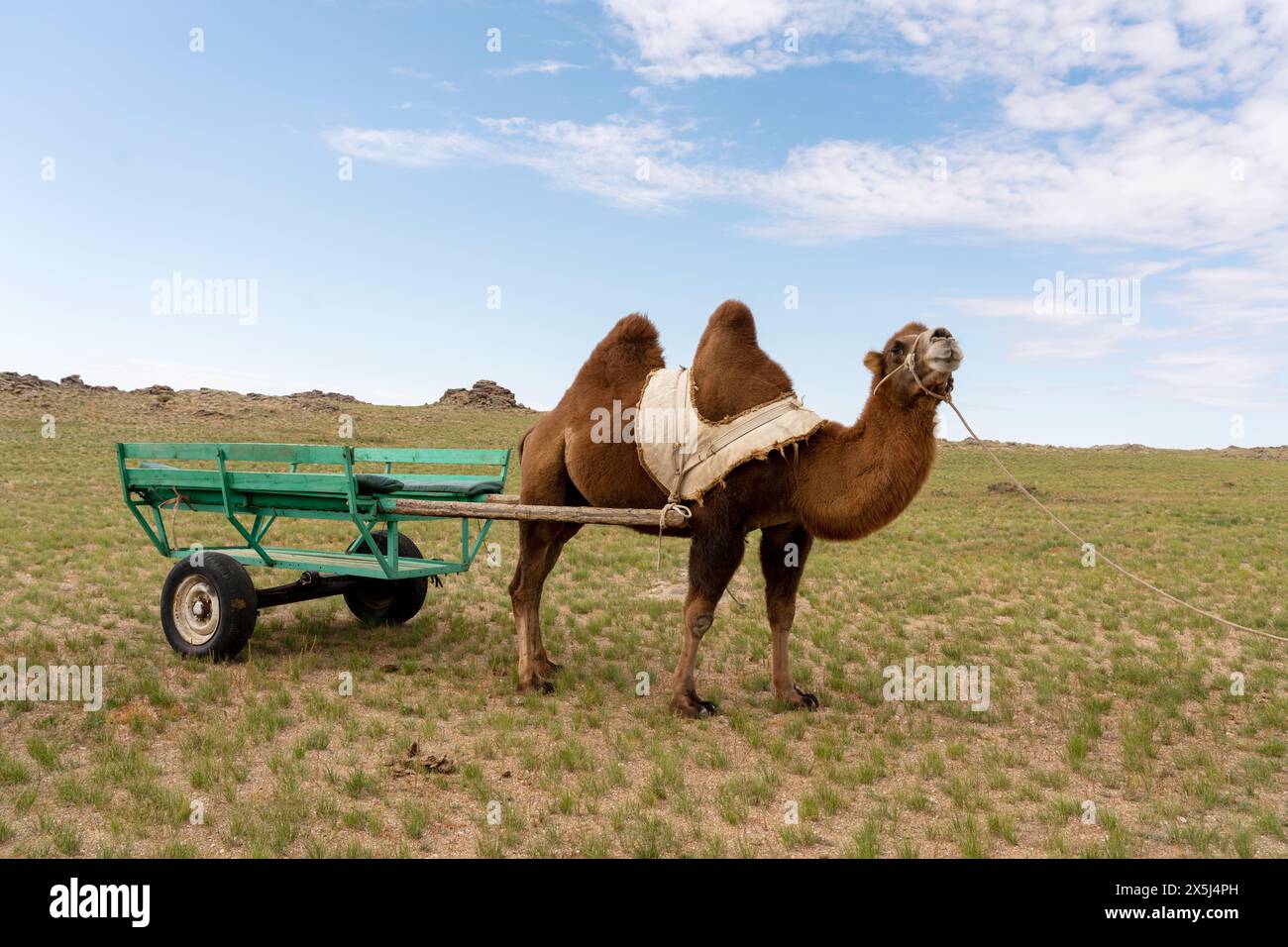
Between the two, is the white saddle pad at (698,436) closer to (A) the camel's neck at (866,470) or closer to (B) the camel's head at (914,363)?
(A) the camel's neck at (866,470)

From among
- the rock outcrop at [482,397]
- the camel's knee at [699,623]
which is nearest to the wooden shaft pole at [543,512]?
the camel's knee at [699,623]

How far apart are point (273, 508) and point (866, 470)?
19.2 ft

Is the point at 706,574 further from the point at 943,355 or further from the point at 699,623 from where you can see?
the point at 943,355

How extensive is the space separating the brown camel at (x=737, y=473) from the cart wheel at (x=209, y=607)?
102 inches

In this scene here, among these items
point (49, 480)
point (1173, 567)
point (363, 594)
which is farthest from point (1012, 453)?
point (363, 594)

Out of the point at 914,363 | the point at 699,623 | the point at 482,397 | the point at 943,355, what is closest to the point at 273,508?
the point at 699,623

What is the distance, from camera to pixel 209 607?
903cm

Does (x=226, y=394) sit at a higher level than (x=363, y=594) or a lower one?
higher

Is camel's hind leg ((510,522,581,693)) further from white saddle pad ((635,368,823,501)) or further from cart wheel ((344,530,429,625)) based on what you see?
cart wheel ((344,530,429,625))

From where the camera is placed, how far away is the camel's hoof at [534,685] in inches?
329

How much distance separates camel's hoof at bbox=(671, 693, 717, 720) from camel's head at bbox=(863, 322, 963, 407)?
2955 millimetres

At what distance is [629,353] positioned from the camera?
850 centimetres
